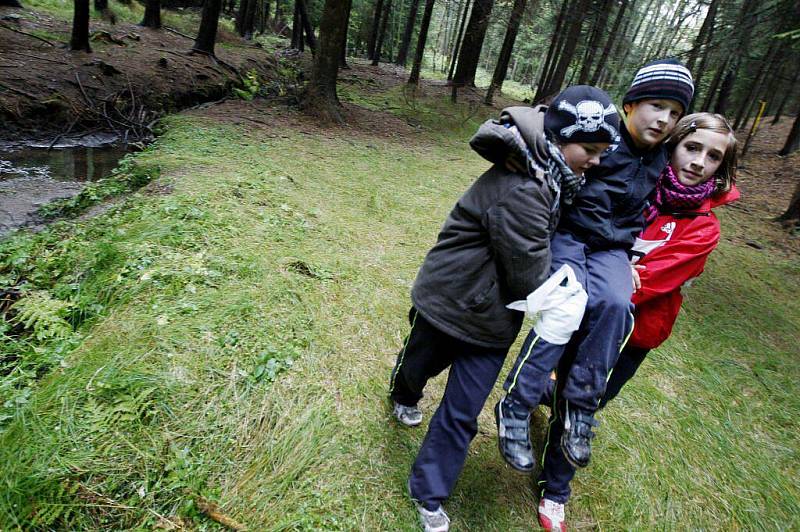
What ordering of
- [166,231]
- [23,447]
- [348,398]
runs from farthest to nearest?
[166,231] → [348,398] → [23,447]

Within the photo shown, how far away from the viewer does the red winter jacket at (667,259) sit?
2.11 m

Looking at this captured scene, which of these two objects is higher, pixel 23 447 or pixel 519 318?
pixel 519 318

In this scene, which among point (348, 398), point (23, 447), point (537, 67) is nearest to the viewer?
point (23, 447)

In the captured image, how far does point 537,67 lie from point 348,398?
50147 mm

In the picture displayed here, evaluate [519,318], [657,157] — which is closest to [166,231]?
[519,318]

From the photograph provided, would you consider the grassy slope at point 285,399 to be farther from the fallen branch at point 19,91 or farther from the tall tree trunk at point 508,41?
the tall tree trunk at point 508,41

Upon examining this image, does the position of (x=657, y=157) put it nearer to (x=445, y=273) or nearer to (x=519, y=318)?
(x=519, y=318)

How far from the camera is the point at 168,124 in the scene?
791 cm

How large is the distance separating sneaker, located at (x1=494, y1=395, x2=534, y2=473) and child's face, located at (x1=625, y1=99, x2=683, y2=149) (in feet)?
4.54

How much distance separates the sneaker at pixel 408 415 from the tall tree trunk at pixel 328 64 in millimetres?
8359

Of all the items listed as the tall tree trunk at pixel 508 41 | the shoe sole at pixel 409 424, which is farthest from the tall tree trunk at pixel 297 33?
the shoe sole at pixel 409 424

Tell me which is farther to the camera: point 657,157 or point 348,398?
point 348,398

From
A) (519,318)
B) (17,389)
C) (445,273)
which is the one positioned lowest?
(17,389)


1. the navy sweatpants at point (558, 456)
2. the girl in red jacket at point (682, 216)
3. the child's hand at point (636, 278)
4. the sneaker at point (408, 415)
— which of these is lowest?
the sneaker at point (408, 415)
